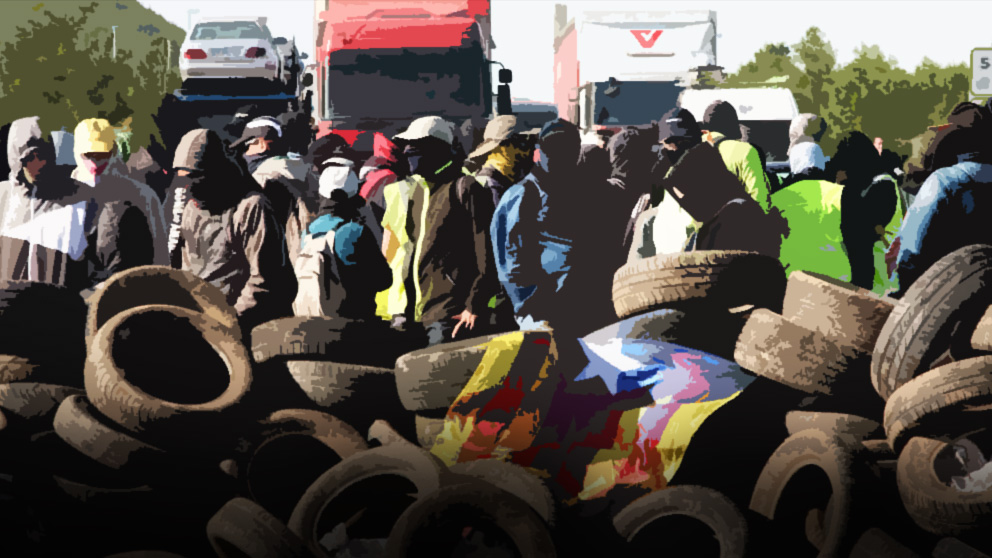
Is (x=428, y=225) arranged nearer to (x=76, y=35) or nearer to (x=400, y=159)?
(x=400, y=159)

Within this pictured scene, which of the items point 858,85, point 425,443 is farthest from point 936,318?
point 858,85

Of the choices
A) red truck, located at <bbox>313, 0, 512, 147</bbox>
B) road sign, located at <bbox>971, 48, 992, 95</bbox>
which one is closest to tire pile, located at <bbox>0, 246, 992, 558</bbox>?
road sign, located at <bbox>971, 48, 992, 95</bbox>

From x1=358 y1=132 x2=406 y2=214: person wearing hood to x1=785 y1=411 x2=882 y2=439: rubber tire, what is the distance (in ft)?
9.21

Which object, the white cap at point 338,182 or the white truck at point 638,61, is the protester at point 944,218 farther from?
the white truck at point 638,61

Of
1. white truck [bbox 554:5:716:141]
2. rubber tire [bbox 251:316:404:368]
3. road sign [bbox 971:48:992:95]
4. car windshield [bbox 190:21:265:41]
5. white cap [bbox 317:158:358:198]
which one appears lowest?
rubber tire [bbox 251:316:404:368]

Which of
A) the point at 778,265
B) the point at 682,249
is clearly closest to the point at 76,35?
the point at 682,249

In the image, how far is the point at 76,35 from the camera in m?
17.9

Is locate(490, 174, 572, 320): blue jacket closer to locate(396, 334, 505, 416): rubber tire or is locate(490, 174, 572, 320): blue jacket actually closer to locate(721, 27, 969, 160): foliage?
locate(396, 334, 505, 416): rubber tire

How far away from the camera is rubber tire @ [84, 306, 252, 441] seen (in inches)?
153

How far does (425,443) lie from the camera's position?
155 inches

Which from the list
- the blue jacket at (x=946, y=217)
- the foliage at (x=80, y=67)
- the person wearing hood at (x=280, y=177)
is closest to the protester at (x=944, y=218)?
the blue jacket at (x=946, y=217)

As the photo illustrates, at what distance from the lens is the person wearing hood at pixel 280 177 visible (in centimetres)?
592

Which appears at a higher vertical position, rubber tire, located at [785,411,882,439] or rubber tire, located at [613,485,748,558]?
rubber tire, located at [785,411,882,439]

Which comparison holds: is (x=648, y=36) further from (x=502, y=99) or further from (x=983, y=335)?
(x=983, y=335)
